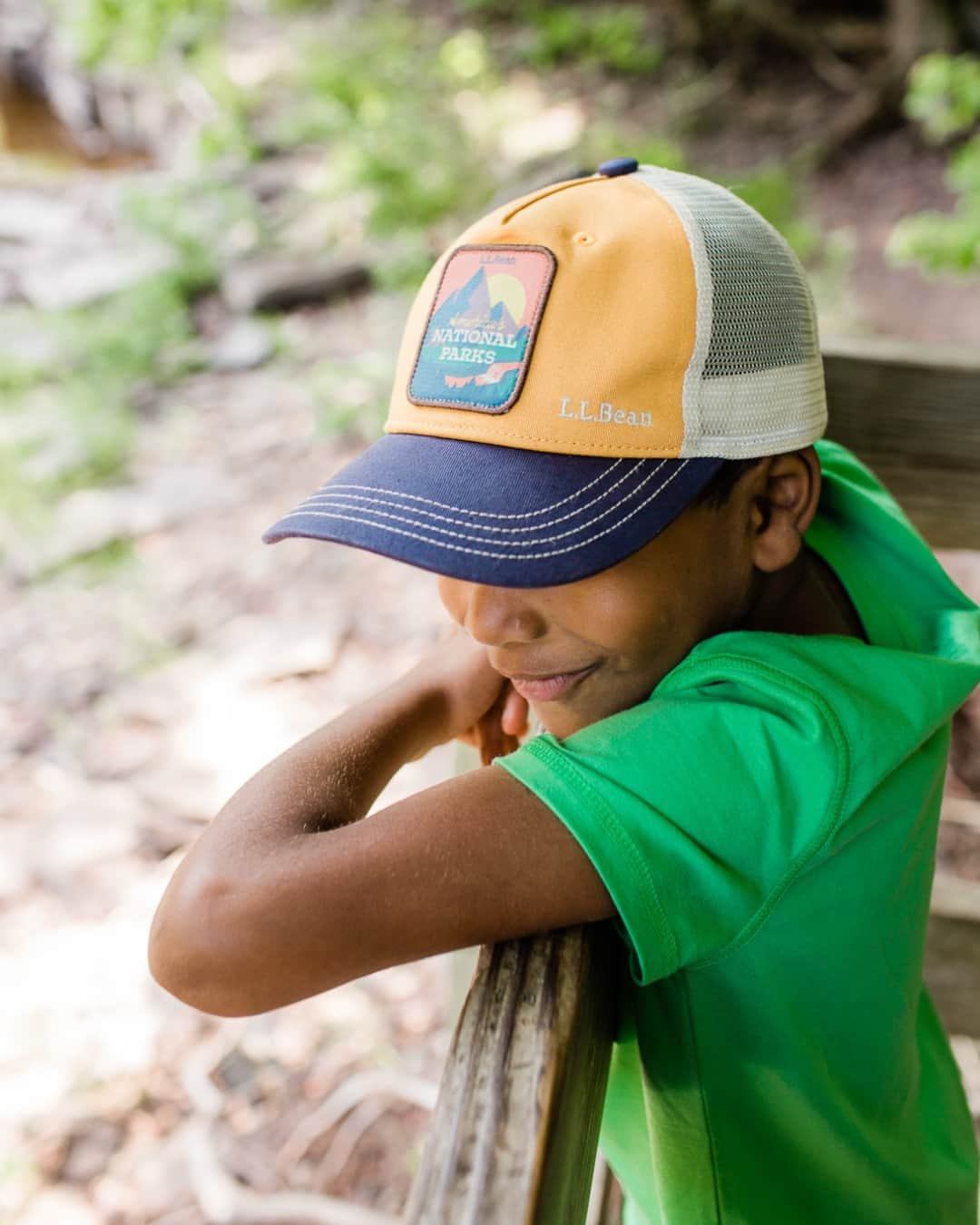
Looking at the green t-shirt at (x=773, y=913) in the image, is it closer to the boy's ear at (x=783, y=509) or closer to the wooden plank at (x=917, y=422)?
the boy's ear at (x=783, y=509)

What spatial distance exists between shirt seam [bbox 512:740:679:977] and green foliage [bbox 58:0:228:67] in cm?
1164

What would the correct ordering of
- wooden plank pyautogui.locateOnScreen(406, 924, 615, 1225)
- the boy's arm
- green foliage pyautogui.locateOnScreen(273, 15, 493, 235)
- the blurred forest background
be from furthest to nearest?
green foliage pyautogui.locateOnScreen(273, 15, 493, 235) < the blurred forest background < the boy's arm < wooden plank pyautogui.locateOnScreen(406, 924, 615, 1225)

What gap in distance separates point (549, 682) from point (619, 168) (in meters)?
0.60

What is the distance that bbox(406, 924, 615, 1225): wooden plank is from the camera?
646mm

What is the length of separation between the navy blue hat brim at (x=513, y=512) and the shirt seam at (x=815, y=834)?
0.20 meters

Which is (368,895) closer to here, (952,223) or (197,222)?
(952,223)

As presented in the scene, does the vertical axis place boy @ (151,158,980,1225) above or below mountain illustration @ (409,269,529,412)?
below

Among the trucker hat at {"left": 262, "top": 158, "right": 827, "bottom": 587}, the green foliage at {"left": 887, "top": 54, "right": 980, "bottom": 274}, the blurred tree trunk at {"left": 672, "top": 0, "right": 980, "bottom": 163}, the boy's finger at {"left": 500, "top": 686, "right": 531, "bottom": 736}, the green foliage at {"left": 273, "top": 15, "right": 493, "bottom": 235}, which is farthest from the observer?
the blurred tree trunk at {"left": 672, "top": 0, "right": 980, "bottom": 163}

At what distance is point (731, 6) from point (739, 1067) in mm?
11706

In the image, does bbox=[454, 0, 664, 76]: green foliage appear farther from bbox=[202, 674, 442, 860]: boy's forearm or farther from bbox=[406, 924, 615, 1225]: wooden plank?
bbox=[406, 924, 615, 1225]: wooden plank

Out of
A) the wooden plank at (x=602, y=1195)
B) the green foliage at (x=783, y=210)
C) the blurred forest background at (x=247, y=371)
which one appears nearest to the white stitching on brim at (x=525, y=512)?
the blurred forest background at (x=247, y=371)

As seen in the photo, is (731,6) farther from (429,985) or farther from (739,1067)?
(739,1067)

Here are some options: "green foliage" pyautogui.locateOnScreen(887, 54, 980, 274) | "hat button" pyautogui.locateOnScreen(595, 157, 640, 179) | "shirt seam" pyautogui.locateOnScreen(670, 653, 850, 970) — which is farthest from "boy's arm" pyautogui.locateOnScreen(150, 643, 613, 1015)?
"green foliage" pyautogui.locateOnScreen(887, 54, 980, 274)

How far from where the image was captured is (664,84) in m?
10.8
